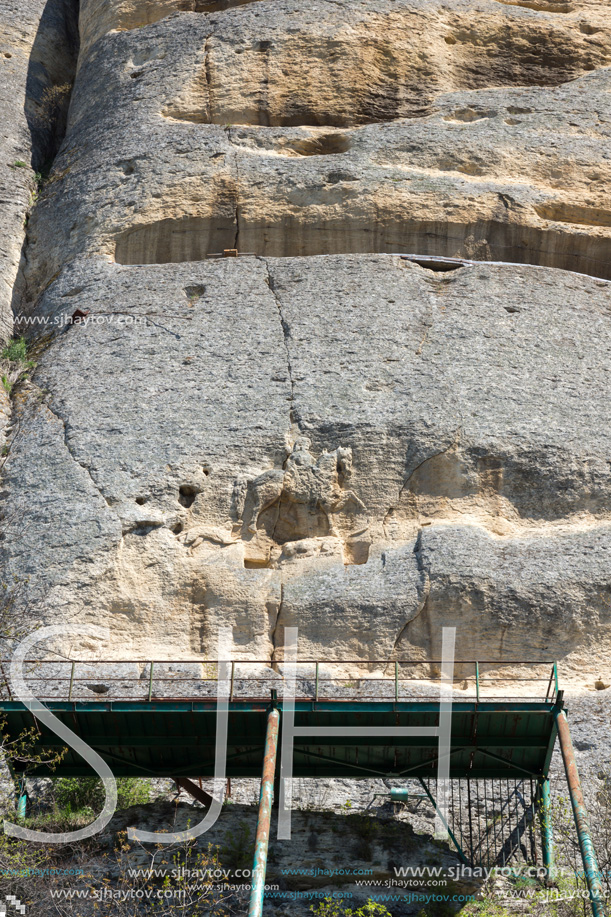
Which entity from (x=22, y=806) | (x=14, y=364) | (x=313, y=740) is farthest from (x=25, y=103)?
(x=313, y=740)

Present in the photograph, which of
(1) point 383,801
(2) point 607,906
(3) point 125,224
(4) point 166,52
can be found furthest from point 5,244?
(2) point 607,906

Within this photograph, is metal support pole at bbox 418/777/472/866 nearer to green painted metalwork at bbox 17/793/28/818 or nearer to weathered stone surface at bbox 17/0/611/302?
green painted metalwork at bbox 17/793/28/818

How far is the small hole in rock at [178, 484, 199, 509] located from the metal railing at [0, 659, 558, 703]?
2360 millimetres

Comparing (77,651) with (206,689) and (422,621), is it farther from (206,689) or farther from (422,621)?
(422,621)

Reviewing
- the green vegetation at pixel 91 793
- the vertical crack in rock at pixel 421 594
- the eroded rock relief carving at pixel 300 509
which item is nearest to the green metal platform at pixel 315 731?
the green vegetation at pixel 91 793

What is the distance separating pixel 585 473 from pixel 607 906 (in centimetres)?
597

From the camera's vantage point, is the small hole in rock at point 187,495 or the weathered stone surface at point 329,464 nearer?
the weathered stone surface at point 329,464

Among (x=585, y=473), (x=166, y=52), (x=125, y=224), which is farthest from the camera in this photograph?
(x=166, y=52)

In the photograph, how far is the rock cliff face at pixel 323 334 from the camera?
14461 mm

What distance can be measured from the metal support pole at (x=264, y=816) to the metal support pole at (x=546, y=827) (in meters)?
2.93

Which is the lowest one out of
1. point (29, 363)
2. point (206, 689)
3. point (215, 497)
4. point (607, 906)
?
point (607, 906)

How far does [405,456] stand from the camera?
15.5 m

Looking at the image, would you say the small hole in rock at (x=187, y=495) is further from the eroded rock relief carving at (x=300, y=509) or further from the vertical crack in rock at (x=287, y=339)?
the vertical crack in rock at (x=287, y=339)

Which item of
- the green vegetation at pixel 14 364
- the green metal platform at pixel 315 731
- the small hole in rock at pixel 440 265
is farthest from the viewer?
the small hole in rock at pixel 440 265
